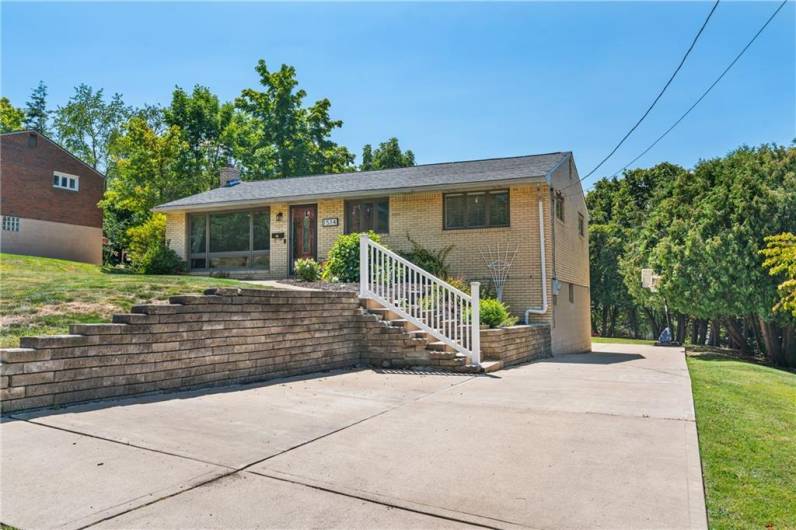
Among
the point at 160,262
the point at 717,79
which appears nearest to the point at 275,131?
the point at 160,262

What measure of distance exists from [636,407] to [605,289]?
3128 centimetres

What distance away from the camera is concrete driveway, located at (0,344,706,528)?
8.79 feet

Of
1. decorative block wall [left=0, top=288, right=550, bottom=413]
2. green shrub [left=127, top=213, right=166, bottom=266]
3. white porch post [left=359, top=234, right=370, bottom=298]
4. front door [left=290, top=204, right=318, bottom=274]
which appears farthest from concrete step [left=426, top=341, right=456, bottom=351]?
green shrub [left=127, top=213, right=166, bottom=266]

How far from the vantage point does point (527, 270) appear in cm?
1305

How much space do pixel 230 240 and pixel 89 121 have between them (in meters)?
32.1

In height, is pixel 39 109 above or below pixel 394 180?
above

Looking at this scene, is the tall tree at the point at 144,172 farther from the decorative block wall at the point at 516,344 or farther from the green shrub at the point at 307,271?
the decorative block wall at the point at 516,344

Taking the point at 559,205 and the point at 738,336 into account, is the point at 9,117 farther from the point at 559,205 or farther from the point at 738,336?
the point at 738,336

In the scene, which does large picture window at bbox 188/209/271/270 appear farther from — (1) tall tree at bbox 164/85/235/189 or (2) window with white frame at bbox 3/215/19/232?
(1) tall tree at bbox 164/85/235/189

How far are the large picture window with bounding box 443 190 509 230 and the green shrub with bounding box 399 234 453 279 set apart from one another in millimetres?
720

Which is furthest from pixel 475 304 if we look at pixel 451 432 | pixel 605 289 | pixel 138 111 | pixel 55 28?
pixel 138 111

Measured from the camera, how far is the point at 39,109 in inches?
1636

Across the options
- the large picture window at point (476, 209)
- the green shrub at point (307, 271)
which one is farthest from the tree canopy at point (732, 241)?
the green shrub at point (307, 271)

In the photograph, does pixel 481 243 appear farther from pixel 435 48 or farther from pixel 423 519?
pixel 423 519
